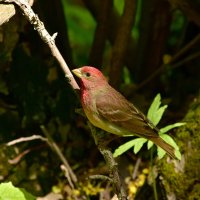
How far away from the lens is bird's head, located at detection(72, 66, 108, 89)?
8.71 feet

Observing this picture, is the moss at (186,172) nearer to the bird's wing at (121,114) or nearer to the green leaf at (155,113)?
the bird's wing at (121,114)

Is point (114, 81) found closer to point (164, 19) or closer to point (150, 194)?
point (164, 19)

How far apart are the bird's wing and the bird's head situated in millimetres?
75

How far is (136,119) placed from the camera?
2.79m

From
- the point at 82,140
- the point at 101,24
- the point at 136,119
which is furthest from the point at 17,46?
the point at 136,119

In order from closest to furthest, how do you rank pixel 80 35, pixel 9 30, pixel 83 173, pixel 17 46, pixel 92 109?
pixel 92 109 → pixel 9 30 → pixel 17 46 → pixel 83 173 → pixel 80 35

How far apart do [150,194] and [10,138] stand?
1054mm

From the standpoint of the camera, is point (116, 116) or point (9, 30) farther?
point (9, 30)

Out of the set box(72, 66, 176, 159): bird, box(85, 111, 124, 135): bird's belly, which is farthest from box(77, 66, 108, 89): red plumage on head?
box(85, 111, 124, 135): bird's belly

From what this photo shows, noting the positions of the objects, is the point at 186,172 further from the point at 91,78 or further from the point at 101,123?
the point at 91,78

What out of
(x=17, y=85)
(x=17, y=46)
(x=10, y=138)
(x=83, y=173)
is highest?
(x=17, y=46)

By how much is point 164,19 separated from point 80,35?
3.84ft

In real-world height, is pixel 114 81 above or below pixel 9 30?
below

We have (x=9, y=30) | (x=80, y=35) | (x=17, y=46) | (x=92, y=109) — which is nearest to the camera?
(x=92, y=109)
